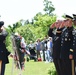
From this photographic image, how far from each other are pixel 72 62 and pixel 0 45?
1851 millimetres

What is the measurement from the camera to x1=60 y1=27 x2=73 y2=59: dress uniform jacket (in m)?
8.59

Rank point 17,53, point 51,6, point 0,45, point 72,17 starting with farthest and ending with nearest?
point 51,6 < point 17,53 < point 0,45 < point 72,17

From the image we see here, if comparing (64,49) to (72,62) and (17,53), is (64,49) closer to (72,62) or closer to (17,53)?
(72,62)

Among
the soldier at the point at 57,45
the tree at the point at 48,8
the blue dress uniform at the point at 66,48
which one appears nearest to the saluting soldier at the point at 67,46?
the blue dress uniform at the point at 66,48

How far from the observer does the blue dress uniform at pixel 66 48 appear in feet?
28.2

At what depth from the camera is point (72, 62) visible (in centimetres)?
867

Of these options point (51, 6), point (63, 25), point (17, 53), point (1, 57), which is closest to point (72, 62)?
point (63, 25)

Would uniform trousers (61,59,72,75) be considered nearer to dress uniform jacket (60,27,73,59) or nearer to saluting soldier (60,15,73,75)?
saluting soldier (60,15,73,75)

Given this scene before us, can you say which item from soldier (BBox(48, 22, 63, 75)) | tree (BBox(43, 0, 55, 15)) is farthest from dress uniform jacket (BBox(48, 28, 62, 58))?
tree (BBox(43, 0, 55, 15))

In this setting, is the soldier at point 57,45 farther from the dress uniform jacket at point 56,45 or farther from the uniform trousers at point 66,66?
the uniform trousers at point 66,66

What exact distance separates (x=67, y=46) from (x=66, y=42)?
0.34ft

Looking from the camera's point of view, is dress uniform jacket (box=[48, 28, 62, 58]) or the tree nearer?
dress uniform jacket (box=[48, 28, 62, 58])

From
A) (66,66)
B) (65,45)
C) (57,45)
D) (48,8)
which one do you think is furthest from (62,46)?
(48,8)

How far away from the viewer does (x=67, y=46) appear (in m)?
8.69
